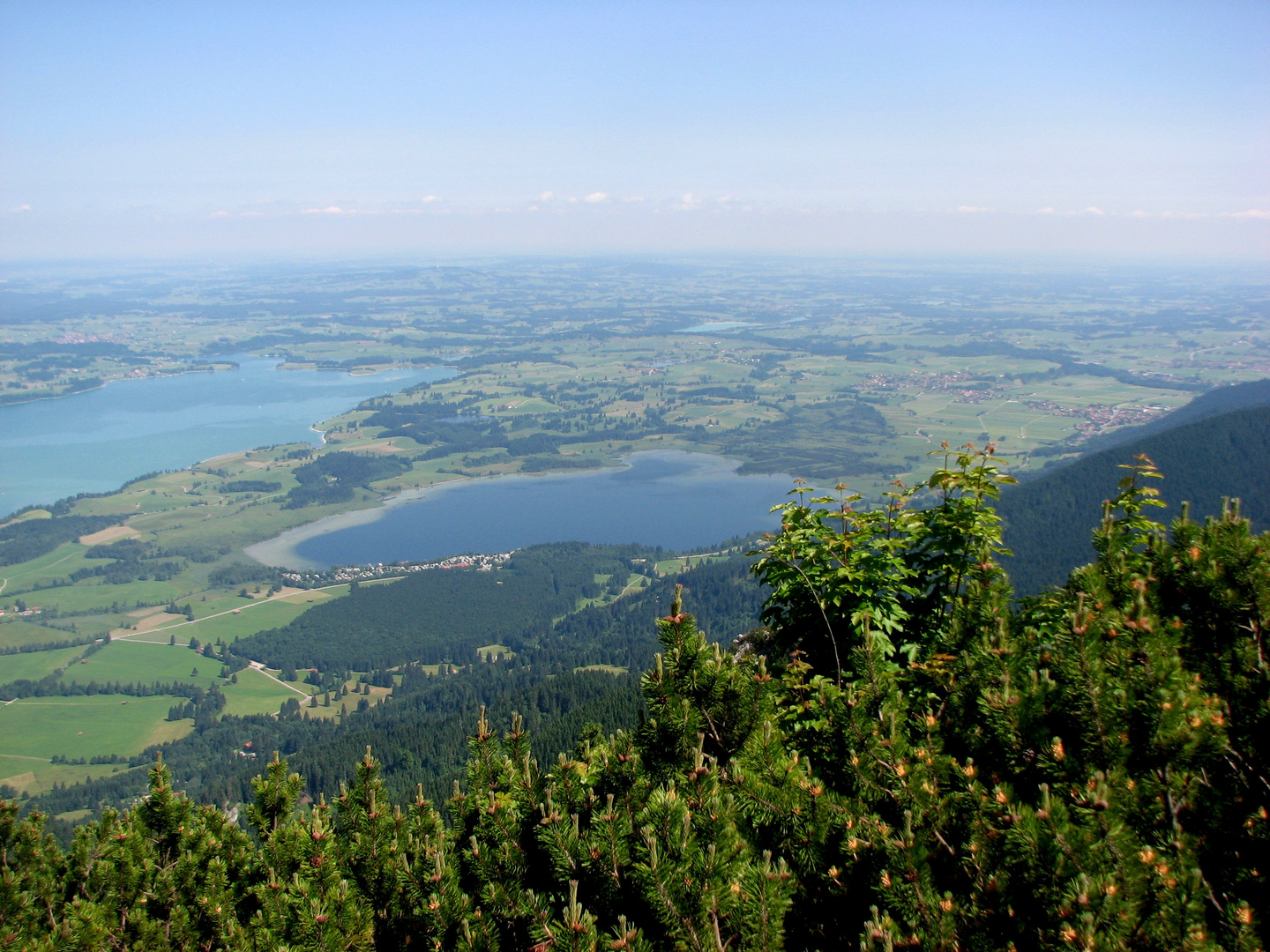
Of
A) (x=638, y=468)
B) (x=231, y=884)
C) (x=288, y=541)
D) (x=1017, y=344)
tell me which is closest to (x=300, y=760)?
(x=231, y=884)

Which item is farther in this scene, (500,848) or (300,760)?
(300,760)

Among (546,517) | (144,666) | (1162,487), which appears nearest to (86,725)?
(144,666)

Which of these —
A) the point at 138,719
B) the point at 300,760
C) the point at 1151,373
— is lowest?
the point at 138,719

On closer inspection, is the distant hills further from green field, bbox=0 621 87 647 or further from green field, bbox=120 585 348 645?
green field, bbox=0 621 87 647

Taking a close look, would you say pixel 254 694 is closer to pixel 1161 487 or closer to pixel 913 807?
pixel 913 807

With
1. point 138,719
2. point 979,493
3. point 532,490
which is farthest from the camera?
point 532,490

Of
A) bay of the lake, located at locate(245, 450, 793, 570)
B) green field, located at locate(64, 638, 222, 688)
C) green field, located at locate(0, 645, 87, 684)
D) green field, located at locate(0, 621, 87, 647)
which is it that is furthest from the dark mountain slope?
green field, located at locate(0, 621, 87, 647)

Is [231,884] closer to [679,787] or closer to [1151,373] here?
[679,787]
